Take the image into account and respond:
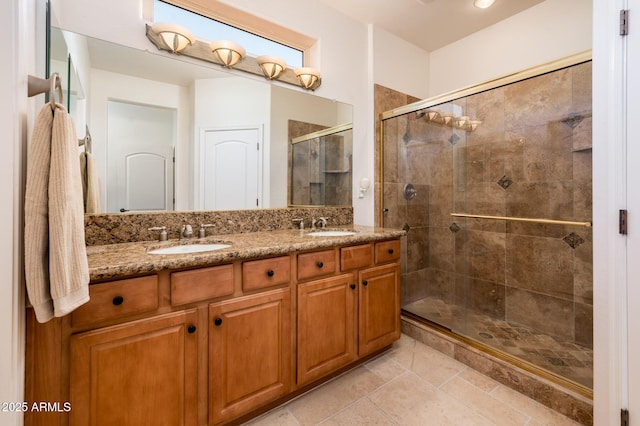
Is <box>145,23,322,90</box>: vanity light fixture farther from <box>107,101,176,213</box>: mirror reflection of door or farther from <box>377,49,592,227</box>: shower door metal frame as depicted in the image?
<box>377,49,592,227</box>: shower door metal frame

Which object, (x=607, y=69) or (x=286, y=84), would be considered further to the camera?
(x=286, y=84)

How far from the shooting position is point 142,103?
63.4 inches

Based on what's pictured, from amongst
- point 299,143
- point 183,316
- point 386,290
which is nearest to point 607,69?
point 386,290

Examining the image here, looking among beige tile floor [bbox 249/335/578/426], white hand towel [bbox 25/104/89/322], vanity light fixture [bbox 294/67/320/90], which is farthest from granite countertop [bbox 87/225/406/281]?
vanity light fixture [bbox 294/67/320/90]

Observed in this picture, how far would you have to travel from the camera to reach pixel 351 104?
2.51 metres

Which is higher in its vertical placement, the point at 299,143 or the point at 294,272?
the point at 299,143

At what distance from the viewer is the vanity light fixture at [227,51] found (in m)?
1.78

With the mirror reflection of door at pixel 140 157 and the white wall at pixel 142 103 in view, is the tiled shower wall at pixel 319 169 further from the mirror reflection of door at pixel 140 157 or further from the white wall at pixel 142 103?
the mirror reflection of door at pixel 140 157

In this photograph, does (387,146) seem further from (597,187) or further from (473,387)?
(473,387)

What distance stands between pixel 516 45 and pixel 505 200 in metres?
1.40

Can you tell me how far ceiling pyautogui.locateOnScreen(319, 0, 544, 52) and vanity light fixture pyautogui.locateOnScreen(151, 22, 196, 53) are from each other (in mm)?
1242

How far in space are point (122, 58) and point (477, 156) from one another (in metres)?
2.79

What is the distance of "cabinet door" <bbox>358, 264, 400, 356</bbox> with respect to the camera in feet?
5.95

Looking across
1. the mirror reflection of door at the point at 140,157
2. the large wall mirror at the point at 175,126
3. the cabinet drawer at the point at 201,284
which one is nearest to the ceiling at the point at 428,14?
the large wall mirror at the point at 175,126
